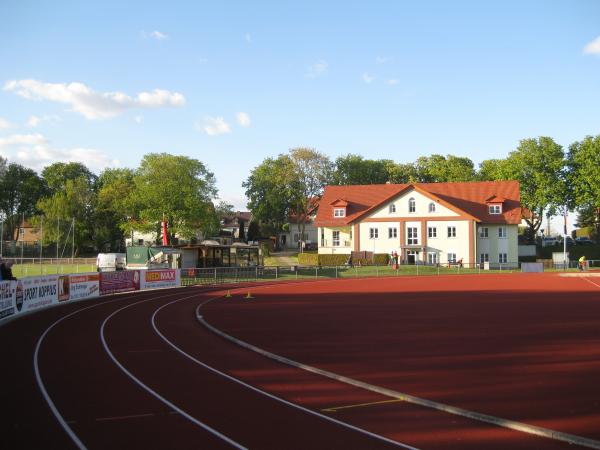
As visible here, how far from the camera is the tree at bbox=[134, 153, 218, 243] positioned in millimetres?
67625

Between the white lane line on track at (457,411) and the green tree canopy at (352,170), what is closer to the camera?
the white lane line on track at (457,411)

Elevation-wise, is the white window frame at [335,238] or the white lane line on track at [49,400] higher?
the white window frame at [335,238]

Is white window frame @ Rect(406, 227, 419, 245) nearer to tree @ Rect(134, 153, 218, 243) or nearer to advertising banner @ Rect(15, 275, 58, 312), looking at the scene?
tree @ Rect(134, 153, 218, 243)

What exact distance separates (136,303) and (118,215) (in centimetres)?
5473

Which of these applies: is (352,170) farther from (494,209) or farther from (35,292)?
(35,292)

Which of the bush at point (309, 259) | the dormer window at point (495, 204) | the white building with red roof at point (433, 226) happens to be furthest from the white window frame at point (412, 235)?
the bush at point (309, 259)

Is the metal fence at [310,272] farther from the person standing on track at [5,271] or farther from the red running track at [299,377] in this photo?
the person standing on track at [5,271]

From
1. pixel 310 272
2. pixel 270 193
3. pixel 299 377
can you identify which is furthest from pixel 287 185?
pixel 299 377

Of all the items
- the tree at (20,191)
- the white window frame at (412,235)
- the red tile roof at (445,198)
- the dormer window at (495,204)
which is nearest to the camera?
the white window frame at (412,235)

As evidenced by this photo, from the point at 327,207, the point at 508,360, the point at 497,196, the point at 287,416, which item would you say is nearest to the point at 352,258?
the point at 327,207

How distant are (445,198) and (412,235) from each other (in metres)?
6.98

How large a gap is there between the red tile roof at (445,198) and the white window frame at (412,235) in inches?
167

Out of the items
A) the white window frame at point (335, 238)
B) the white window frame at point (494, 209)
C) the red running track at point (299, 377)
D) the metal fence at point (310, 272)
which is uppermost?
the white window frame at point (494, 209)

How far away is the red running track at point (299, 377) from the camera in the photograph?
8.59 meters
